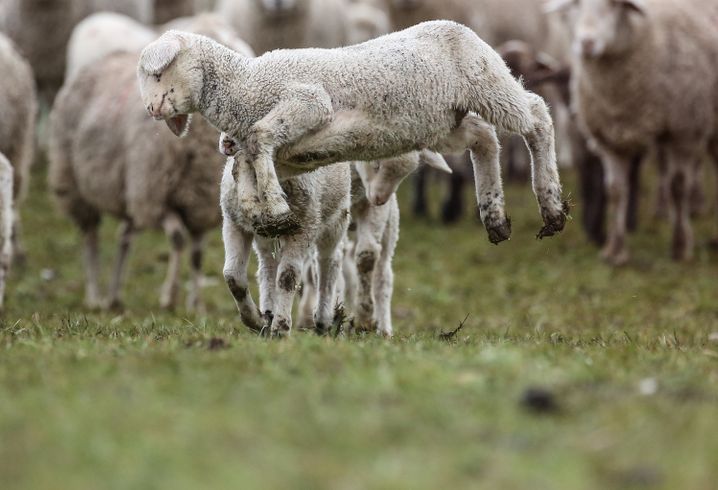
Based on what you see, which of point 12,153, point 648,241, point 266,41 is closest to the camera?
point 12,153

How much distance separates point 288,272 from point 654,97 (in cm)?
651

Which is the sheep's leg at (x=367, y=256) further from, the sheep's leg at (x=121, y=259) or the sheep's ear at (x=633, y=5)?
the sheep's ear at (x=633, y=5)

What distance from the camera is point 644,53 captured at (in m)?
11.3

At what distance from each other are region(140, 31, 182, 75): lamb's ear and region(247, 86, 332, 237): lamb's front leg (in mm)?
461

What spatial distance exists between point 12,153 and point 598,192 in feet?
22.6

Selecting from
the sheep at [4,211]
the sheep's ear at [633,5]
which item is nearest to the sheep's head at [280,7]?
the sheep's ear at [633,5]

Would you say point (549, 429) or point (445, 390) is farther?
point (445, 390)

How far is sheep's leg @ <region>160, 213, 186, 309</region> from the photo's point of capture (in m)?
8.85

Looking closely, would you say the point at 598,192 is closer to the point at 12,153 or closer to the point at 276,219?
the point at 12,153

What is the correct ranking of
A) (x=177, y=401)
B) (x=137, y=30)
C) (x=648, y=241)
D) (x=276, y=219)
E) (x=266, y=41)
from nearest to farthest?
(x=177, y=401), (x=276, y=219), (x=137, y=30), (x=648, y=241), (x=266, y=41)

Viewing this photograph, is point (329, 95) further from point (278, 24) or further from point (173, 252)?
point (278, 24)

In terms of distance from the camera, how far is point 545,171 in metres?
5.63

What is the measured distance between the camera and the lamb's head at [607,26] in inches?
436

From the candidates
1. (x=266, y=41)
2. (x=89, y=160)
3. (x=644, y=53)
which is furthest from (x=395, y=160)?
(x=266, y=41)
